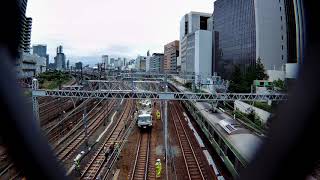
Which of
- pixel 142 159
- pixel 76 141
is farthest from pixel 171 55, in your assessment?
pixel 142 159

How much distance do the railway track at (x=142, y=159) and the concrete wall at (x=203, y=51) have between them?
26.7 meters

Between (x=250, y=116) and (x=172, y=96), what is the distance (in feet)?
20.2

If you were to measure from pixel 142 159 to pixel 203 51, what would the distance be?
31414mm

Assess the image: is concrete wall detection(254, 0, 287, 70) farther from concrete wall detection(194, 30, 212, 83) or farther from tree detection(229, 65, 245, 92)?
concrete wall detection(194, 30, 212, 83)

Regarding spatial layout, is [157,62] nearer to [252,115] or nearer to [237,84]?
[237,84]

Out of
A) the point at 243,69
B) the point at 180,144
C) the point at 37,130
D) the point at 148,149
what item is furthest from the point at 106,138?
the point at 243,69

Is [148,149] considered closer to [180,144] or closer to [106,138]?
[180,144]

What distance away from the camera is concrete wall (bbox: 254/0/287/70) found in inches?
1087

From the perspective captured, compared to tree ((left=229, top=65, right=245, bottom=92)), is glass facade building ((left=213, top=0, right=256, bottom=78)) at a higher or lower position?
higher

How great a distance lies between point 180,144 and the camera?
43.7ft

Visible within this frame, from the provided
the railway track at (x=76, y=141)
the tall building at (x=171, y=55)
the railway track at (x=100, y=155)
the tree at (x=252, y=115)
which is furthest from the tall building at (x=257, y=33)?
the tall building at (x=171, y=55)

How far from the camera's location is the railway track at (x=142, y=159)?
963 cm

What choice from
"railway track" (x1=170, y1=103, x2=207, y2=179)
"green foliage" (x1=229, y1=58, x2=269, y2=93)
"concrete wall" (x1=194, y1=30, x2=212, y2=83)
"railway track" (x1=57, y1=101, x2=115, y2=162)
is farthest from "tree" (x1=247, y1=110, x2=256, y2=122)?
"concrete wall" (x1=194, y1=30, x2=212, y2=83)

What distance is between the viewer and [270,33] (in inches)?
1099
